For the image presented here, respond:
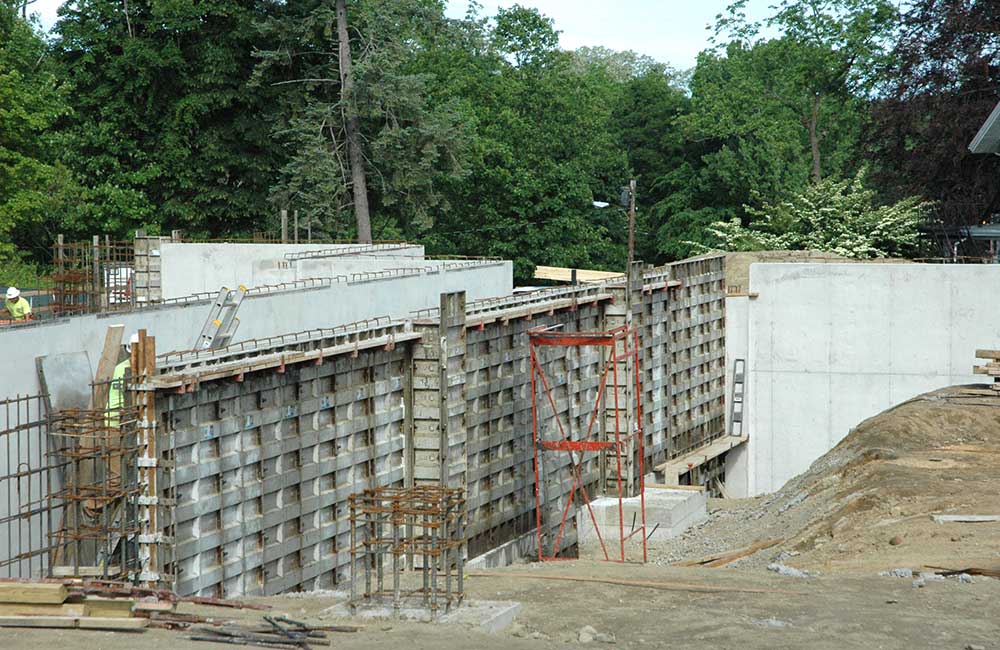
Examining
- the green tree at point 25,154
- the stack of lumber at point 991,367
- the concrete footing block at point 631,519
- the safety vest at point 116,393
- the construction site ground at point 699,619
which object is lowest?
the concrete footing block at point 631,519

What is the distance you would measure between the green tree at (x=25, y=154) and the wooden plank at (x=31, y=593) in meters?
35.7

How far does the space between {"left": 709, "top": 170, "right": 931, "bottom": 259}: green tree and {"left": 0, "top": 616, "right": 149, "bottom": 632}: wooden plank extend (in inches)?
1140

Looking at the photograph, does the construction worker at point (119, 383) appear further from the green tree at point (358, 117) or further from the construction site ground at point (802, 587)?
the green tree at point (358, 117)

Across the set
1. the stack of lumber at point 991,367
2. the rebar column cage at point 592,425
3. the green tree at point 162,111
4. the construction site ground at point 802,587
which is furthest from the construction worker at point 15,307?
the green tree at point 162,111

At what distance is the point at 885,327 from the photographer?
95.8 feet

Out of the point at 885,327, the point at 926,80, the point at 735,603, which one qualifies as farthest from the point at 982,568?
the point at 926,80

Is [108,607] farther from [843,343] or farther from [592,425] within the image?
[843,343]

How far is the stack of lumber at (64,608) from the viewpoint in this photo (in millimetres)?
10016

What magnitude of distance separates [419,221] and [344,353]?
3373 centimetres

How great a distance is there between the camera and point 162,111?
47.5 meters

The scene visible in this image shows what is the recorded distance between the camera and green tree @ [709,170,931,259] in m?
36.3

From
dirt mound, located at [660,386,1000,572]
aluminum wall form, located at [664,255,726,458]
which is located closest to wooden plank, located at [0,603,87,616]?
dirt mound, located at [660,386,1000,572]

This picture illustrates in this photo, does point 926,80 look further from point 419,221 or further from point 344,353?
point 344,353

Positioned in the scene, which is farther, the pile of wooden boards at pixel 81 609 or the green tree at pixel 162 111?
the green tree at pixel 162 111
